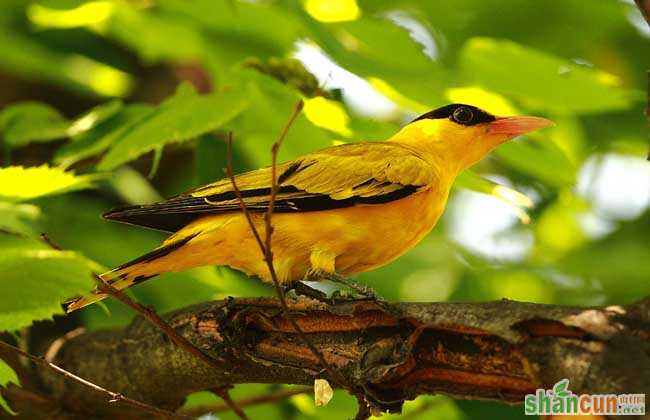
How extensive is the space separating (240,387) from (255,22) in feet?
7.93

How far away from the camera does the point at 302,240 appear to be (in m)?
4.95

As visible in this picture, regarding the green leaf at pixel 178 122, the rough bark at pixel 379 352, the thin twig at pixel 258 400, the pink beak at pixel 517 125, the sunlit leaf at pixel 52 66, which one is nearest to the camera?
the rough bark at pixel 379 352

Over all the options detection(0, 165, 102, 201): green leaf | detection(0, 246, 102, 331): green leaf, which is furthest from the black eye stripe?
detection(0, 246, 102, 331): green leaf

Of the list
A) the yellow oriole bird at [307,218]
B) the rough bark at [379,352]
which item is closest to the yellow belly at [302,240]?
the yellow oriole bird at [307,218]

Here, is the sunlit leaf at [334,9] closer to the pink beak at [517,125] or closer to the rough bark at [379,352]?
the pink beak at [517,125]

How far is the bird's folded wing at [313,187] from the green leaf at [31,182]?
0.37m

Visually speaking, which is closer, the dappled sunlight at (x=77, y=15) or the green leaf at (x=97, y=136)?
the green leaf at (x=97, y=136)

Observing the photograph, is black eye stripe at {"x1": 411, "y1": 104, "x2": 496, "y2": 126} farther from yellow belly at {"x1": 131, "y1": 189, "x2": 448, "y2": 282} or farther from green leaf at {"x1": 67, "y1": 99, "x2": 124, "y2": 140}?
green leaf at {"x1": 67, "y1": 99, "x2": 124, "y2": 140}

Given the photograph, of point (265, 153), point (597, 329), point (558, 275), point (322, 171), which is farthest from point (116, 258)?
point (597, 329)

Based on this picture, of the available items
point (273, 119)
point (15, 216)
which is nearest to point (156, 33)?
point (273, 119)

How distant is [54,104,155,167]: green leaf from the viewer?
5227 mm

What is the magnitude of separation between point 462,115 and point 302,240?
1621mm

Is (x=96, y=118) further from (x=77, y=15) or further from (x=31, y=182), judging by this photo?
(x=77, y=15)

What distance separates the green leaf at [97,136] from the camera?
5.23m
